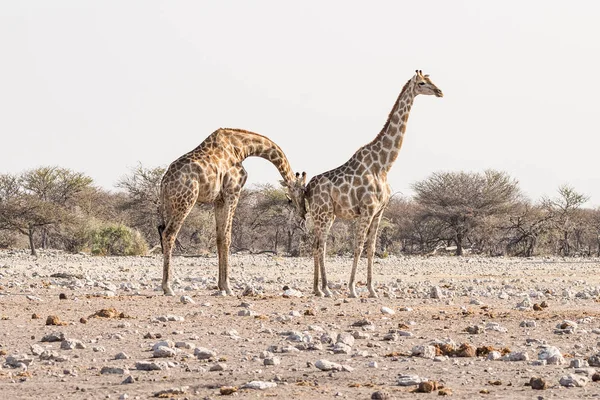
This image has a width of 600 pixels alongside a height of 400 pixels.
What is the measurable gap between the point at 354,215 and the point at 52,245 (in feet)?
89.8

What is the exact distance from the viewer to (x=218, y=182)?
15531 millimetres

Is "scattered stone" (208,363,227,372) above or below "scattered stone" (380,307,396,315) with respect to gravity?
below

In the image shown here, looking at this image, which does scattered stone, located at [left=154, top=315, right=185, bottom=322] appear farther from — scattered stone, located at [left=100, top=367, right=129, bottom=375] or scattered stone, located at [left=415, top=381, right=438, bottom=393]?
scattered stone, located at [left=415, top=381, right=438, bottom=393]

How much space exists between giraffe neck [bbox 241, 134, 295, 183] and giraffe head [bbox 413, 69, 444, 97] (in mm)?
2429

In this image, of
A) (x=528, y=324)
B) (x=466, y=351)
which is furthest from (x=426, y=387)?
(x=528, y=324)

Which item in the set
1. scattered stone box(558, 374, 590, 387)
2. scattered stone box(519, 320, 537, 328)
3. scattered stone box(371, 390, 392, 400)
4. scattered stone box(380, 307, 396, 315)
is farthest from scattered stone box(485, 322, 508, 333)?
scattered stone box(371, 390, 392, 400)

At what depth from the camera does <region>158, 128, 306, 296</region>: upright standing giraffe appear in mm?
15133

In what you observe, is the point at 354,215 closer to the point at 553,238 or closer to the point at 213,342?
the point at 213,342

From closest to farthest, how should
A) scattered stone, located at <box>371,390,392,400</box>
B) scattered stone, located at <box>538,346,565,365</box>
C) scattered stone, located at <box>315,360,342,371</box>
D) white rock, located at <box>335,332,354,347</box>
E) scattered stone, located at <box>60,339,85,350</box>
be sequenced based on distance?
scattered stone, located at <box>371,390,392,400</box>, scattered stone, located at <box>315,360,342,371</box>, scattered stone, located at <box>538,346,565,365</box>, scattered stone, located at <box>60,339,85,350</box>, white rock, located at <box>335,332,354,347</box>

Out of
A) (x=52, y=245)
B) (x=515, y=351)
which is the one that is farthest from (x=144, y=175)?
(x=515, y=351)

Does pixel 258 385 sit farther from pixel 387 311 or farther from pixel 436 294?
pixel 436 294

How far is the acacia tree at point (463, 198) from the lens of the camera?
44.2 metres

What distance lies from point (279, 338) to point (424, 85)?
713cm

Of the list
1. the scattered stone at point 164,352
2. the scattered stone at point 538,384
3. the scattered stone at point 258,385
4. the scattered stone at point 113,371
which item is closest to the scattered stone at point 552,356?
the scattered stone at point 538,384
